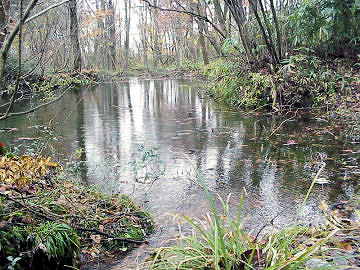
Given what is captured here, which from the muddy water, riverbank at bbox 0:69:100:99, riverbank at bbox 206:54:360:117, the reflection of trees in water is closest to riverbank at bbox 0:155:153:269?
the muddy water

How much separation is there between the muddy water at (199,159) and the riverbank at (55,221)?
20cm

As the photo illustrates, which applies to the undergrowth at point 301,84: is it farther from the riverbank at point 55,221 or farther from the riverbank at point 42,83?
the riverbank at point 55,221

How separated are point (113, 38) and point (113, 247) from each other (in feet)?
97.7

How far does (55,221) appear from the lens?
2.43 m

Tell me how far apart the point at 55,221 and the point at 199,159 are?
2641 mm

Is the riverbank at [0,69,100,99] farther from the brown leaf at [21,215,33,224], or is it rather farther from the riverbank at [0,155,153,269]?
the brown leaf at [21,215,33,224]

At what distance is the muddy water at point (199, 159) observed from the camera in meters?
3.34

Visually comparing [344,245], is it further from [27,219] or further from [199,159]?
[199,159]

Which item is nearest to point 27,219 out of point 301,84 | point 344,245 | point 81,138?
point 344,245

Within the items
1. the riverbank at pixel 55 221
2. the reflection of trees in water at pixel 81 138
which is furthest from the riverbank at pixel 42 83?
the riverbank at pixel 55 221

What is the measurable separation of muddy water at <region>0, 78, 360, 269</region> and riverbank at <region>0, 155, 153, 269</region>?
0.67 feet

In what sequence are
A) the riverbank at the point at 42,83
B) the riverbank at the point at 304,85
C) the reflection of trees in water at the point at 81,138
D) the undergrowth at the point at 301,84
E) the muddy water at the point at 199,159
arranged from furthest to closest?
1. the riverbank at the point at 42,83
2. the undergrowth at the point at 301,84
3. the riverbank at the point at 304,85
4. the reflection of trees in water at the point at 81,138
5. the muddy water at the point at 199,159

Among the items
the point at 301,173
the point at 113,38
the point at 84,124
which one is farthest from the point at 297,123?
the point at 113,38

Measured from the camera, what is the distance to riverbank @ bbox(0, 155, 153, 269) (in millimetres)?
2184
